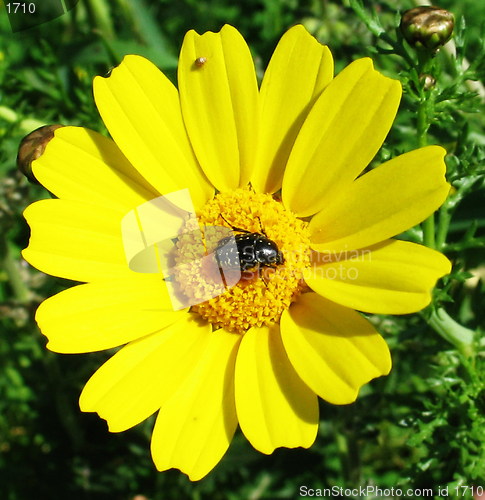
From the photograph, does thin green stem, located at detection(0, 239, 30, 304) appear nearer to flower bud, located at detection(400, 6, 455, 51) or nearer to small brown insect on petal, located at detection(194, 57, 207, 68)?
small brown insect on petal, located at detection(194, 57, 207, 68)

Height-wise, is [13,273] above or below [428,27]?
below

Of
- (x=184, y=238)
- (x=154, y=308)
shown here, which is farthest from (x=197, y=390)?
(x=184, y=238)

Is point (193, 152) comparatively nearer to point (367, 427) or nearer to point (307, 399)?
point (307, 399)

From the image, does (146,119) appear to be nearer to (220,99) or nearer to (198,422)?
(220,99)

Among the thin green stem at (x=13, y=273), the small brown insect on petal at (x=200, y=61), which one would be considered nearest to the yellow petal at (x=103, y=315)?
the small brown insect on petal at (x=200, y=61)

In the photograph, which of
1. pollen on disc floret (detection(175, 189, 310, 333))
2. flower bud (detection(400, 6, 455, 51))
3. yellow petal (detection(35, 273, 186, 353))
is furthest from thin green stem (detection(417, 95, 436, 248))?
yellow petal (detection(35, 273, 186, 353))

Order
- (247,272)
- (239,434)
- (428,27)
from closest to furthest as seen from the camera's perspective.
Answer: (428,27)
(247,272)
(239,434)

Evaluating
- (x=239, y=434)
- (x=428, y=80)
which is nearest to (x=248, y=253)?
(x=428, y=80)
